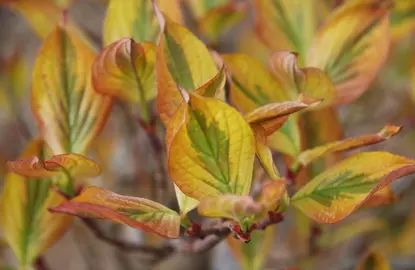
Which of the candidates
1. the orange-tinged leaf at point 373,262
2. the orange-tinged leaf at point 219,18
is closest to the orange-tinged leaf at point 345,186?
the orange-tinged leaf at point 373,262

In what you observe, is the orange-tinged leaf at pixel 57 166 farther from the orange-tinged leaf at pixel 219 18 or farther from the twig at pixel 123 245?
the orange-tinged leaf at pixel 219 18

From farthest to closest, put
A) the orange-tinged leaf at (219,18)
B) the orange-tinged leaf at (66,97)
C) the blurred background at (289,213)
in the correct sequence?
the blurred background at (289,213), the orange-tinged leaf at (219,18), the orange-tinged leaf at (66,97)

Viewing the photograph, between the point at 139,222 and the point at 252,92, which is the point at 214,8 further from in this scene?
the point at 139,222

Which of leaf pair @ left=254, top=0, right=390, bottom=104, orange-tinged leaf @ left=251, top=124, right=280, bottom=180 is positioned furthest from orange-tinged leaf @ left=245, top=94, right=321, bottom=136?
leaf pair @ left=254, top=0, right=390, bottom=104

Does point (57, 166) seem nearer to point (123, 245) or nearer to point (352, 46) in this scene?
point (123, 245)

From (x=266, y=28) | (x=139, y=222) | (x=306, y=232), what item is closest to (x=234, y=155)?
(x=139, y=222)

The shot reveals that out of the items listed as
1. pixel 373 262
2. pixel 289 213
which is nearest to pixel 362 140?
pixel 373 262

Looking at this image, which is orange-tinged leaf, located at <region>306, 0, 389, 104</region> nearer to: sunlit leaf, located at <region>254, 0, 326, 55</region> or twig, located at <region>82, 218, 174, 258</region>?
sunlit leaf, located at <region>254, 0, 326, 55</region>
